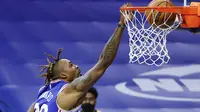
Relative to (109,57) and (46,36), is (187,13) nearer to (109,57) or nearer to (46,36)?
(109,57)

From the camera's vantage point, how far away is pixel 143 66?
7.35 metres

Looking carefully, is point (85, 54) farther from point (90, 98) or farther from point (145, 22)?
point (145, 22)

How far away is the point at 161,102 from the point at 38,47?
1486 mm

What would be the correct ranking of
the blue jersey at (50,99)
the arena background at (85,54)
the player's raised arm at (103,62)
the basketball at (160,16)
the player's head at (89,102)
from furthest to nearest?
1. the arena background at (85,54)
2. the player's head at (89,102)
3. the basketball at (160,16)
4. the blue jersey at (50,99)
5. the player's raised arm at (103,62)

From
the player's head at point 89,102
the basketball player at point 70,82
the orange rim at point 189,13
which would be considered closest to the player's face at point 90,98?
the player's head at point 89,102

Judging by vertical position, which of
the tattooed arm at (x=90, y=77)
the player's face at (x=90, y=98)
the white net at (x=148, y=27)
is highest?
the white net at (x=148, y=27)

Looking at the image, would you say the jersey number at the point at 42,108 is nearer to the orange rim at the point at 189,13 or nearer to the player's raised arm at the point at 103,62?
the player's raised arm at the point at 103,62

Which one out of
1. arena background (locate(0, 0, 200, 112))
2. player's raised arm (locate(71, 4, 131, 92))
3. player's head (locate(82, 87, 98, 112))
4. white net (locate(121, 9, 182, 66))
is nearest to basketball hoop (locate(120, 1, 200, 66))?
white net (locate(121, 9, 182, 66))

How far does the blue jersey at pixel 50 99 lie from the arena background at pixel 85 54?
2.15 m

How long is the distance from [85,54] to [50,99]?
2530 millimetres

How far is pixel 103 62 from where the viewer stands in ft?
15.0

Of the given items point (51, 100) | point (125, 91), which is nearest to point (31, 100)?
point (125, 91)

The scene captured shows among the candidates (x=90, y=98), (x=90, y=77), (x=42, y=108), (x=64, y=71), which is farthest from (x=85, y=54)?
(x=90, y=77)

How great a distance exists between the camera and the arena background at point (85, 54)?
7.11 meters
